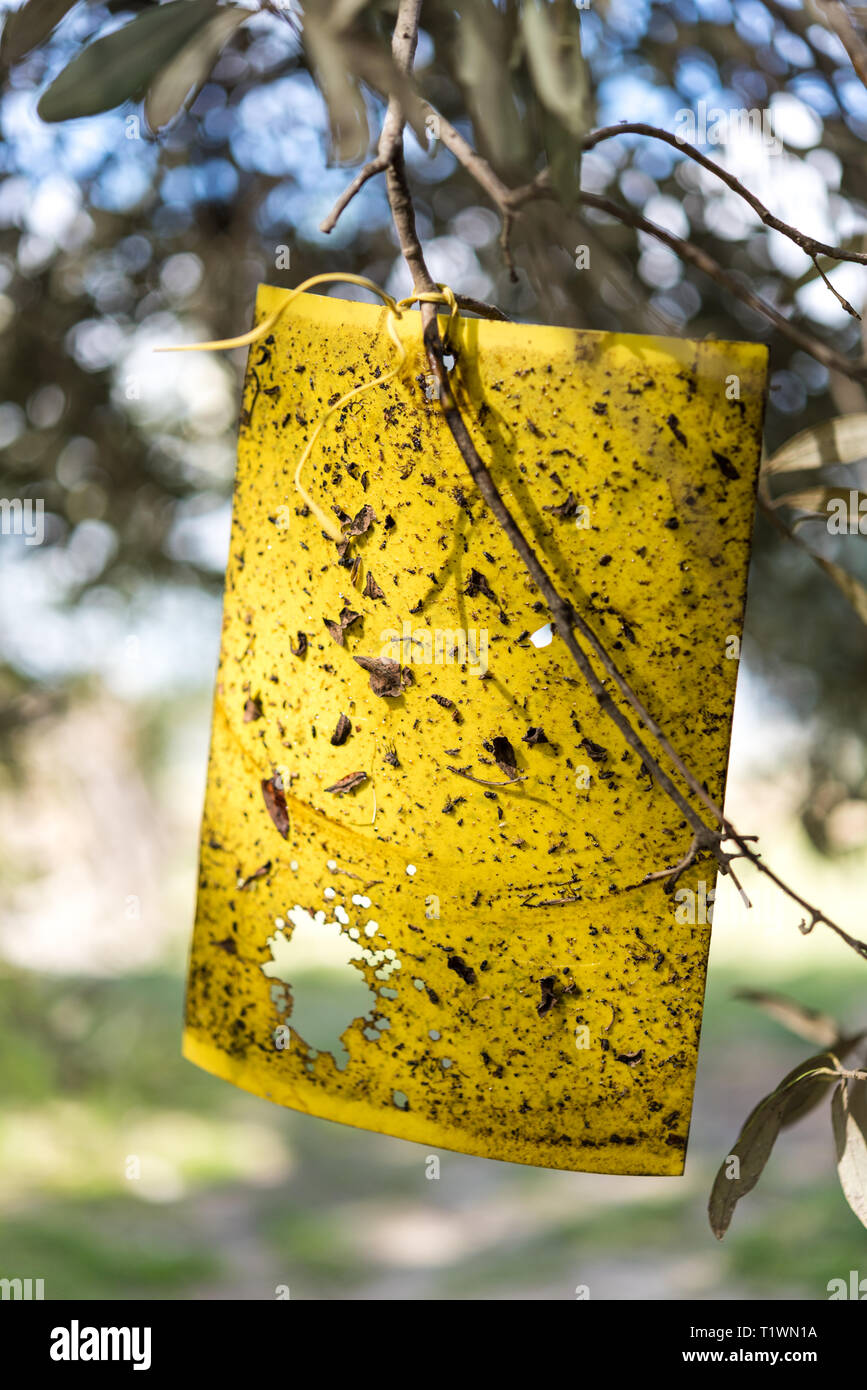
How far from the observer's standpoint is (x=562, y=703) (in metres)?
0.29

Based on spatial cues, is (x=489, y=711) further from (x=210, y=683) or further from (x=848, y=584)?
(x=210, y=683)

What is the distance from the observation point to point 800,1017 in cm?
48

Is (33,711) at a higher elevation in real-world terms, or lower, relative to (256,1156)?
higher

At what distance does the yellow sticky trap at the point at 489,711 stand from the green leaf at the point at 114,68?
0.22ft

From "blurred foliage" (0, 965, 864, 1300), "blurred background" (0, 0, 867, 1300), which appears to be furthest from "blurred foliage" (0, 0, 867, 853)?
"blurred foliage" (0, 965, 864, 1300)

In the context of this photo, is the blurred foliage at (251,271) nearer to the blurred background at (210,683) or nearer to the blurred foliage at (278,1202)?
the blurred background at (210,683)

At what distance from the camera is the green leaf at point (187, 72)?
0.90 feet

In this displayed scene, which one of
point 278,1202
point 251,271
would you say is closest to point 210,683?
point 251,271

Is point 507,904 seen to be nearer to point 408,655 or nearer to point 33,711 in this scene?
point 408,655

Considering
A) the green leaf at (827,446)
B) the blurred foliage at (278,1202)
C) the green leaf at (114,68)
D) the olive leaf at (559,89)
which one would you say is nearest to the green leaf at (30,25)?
the green leaf at (114,68)

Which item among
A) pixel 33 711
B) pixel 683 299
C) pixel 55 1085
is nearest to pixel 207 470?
pixel 33 711

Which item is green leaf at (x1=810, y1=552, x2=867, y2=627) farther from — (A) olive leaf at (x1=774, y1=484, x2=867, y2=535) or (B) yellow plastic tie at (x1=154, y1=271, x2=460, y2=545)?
(B) yellow plastic tie at (x1=154, y1=271, x2=460, y2=545)

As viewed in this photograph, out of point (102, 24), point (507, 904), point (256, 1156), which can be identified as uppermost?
point (102, 24)

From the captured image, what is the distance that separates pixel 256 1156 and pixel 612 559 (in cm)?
204
